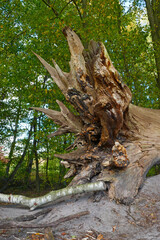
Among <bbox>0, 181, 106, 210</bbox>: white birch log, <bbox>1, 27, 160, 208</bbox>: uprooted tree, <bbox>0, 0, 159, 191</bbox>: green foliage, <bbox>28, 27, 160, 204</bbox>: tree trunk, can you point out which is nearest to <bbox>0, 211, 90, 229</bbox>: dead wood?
<bbox>0, 181, 106, 210</bbox>: white birch log

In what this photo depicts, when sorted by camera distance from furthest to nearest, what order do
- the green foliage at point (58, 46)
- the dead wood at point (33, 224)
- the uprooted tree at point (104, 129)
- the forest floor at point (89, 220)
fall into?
1. the green foliage at point (58, 46)
2. the uprooted tree at point (104, 129)
3. the dead wood at point (33, 224)
4. the forest floor at point (89, 220)

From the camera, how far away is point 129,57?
29.3 feet

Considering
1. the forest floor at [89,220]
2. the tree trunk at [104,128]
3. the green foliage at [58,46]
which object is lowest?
the forest floor at [89,220]


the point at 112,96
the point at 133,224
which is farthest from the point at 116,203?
the point at 112,96

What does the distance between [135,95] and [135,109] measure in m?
3.71

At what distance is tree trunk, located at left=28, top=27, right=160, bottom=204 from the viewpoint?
13.2 feet

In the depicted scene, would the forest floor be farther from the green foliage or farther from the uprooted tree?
the green foliage

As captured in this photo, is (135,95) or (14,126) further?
(14,126)

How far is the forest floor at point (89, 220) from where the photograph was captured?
2.91m

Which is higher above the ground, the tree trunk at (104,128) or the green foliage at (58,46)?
the green foliage at (58,46)

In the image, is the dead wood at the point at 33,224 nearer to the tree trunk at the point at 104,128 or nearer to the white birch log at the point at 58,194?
the white birch log at the point at 58,194

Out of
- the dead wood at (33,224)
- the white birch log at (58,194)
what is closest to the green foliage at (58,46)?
the white birch log at (58,194)

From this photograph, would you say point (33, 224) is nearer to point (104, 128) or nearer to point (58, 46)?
point (104, 128)

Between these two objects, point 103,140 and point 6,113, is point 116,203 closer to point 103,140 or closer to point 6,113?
point 103,140
